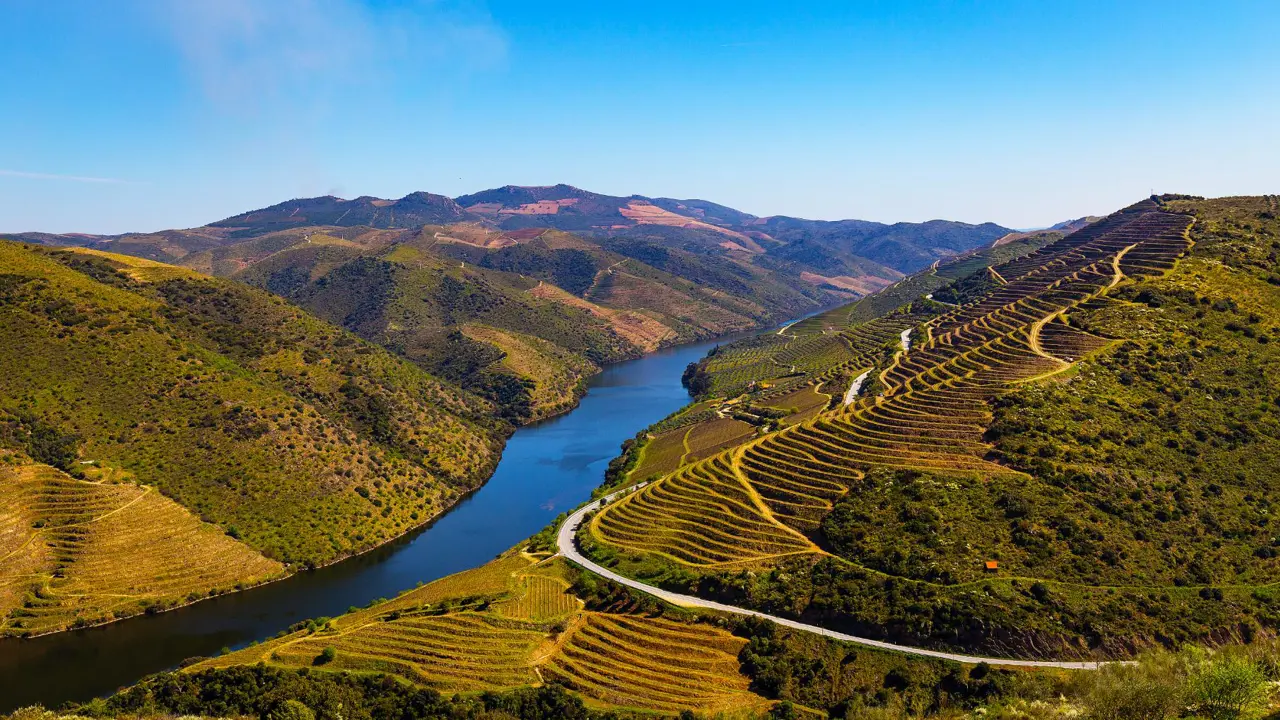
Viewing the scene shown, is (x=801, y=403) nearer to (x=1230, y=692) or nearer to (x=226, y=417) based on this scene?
(x=226, y=417)

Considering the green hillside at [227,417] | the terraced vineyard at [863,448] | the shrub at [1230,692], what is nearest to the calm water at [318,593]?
the green hillside at [227,417]

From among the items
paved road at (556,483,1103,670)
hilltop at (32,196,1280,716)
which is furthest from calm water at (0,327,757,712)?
paved road at (556,483,1103,670)

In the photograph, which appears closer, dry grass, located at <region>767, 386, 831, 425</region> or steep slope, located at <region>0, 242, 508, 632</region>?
steep slope, located at <region>0, 242, 508, 632</region>

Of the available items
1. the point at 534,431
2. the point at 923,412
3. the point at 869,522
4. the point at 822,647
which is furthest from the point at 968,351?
the point at 534,431

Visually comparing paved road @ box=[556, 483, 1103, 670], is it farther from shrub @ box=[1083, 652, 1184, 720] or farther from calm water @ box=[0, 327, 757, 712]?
calm water @ box=[0, 327, 757, 712]

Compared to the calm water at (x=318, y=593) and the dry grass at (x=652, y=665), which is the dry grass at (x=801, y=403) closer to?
the calm water at (x=318, y=593)
